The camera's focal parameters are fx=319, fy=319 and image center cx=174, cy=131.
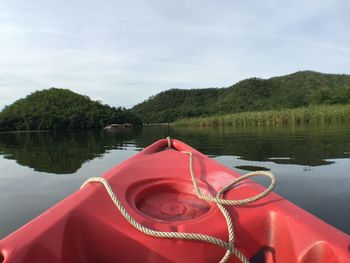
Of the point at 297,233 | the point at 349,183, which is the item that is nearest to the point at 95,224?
the point at 297,233

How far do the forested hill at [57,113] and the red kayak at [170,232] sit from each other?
152 feet

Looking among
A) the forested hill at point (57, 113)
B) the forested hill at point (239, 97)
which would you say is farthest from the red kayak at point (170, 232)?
the forested hill at point (57, 113)

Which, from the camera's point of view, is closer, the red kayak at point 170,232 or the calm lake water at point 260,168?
the red kayak at point 170,232

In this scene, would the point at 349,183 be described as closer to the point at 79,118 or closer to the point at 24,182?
the point at 24,182

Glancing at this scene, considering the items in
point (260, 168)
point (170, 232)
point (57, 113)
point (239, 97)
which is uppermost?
point (239, 97)

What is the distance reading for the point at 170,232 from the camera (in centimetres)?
142

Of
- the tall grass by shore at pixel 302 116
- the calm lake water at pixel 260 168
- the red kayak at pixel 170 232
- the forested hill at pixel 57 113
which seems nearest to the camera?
the red kayak at pixel 170 232

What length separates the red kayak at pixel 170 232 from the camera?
1339mm

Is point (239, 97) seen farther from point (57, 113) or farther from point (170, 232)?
point (170, 232)

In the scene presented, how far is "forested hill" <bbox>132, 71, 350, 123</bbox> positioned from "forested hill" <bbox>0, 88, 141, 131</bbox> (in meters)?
18.2

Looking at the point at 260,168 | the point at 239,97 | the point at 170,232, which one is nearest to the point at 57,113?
the point at 239,97

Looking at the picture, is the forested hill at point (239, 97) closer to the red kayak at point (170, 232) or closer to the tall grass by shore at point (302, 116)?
the tall grass by shore at point (302, 116)

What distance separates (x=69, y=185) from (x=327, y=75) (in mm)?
91697

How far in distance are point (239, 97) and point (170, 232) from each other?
7034cm
